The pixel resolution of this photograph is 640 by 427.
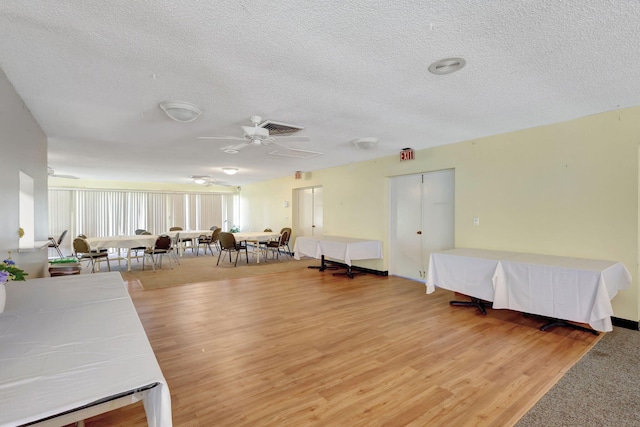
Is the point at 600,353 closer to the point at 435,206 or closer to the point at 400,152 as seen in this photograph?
the point at 435,206

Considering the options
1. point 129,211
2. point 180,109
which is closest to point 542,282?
point 180,109

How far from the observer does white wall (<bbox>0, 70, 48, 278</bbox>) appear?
2.43 meters

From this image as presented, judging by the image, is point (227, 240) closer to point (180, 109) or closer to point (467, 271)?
point (180, 109)

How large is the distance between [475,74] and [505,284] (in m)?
2.37

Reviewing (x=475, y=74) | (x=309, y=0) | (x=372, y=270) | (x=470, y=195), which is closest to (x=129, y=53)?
(x=309, y=0)

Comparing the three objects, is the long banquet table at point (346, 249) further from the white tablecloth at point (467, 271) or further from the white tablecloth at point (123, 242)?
the white tablecloth at point (123, 242)

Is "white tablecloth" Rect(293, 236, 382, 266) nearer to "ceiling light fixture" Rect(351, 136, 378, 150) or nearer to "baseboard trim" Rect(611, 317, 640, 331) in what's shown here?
"ceiling light fixture" Rect(351, 136, 378, 150)

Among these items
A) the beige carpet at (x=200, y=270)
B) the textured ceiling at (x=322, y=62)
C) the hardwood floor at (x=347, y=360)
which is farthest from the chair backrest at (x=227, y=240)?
the textured ceiling at (x=322, y=62)

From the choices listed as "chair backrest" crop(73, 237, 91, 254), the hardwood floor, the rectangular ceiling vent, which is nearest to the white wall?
the hardwood floor

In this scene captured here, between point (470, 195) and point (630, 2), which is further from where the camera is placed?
point (470, 195)

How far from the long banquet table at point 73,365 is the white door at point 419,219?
4801 millimetres

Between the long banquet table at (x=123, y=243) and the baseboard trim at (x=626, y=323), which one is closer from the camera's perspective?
the baseboard trim at (x=626, y=323)

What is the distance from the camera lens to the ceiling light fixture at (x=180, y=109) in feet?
10.1

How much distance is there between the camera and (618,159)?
11.0ft
